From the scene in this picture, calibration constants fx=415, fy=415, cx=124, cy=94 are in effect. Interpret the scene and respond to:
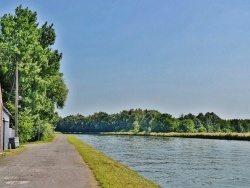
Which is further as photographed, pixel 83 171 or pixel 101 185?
pixel 83 171

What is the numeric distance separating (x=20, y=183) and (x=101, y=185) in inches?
135

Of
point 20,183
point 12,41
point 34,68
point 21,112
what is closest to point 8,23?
point 12,41

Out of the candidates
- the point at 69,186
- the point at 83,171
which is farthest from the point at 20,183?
the point at 83,171

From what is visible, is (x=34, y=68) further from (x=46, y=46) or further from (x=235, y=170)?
(x=235, y=170)

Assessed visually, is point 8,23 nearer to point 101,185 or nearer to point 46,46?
point 46,46

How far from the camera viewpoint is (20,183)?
17422 millimetres

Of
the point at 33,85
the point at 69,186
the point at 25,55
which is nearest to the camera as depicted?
the point at 69,186

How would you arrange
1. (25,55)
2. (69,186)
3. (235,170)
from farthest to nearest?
(25,55) < (235,170) < (69,186)

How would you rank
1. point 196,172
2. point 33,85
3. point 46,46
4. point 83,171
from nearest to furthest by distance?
point 83,171
point 196,172
point 33,85
point 46,46

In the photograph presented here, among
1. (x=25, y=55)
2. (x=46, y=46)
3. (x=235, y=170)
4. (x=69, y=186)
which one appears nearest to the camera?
(x=69, y=186)

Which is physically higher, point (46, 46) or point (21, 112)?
point (46, 46)

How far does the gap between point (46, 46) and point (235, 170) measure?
51.5 metres

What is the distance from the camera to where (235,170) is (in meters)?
28.4

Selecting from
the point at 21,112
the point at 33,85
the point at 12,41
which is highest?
the point at 12,41
